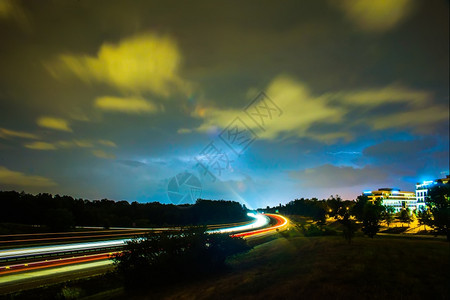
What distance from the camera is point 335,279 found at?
12266 mm

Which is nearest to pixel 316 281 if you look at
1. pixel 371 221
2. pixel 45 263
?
pixel 45 263

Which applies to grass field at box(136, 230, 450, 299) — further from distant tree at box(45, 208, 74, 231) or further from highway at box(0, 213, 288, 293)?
distant tree at box(45, 208, 74, 231)

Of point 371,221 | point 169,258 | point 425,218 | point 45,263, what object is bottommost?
point 45,263

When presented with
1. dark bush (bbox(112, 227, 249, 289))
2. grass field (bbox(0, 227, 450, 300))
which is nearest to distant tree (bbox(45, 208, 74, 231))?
grass field (bbox(0, 227, 450, 300))

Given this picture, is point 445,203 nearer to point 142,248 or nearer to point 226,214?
point 142,248

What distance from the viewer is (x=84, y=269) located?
21547 millimetres

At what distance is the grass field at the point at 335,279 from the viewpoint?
10.5m

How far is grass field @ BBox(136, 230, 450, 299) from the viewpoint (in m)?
10.5

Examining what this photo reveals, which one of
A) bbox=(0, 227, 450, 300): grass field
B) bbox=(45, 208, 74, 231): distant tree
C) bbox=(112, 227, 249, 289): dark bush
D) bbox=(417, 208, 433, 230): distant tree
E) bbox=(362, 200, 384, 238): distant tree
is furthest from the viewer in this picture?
bbox=(45, 208, 74, 231): distant tree

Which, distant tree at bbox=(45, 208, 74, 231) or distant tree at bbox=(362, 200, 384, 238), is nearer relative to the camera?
distant tree at bbox=(362, 200, 384, 238)

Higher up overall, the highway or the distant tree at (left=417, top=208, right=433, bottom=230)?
the distant tree at (left=417, top=208, right=433, bottom=230)

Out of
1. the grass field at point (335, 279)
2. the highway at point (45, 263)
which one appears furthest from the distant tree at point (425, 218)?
the highway at point (45, 263)

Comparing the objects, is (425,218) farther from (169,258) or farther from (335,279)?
(169,258)

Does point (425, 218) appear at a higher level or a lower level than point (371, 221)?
higher
